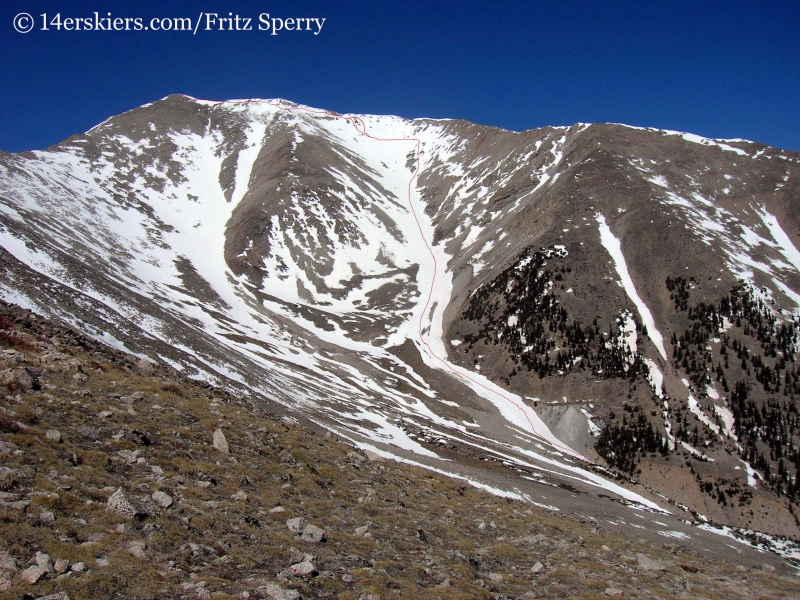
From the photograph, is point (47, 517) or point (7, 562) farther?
point (47, 517)

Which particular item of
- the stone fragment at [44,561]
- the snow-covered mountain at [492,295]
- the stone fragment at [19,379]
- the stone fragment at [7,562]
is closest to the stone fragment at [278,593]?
the stone fragment at [44,561]

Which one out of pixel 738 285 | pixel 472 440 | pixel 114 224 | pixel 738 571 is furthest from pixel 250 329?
pixel 738 285

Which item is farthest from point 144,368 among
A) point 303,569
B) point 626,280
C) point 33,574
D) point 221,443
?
point 626,280

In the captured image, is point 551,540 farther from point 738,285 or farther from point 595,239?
point 595,239

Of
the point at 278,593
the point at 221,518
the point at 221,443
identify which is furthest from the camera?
the point at 221,443

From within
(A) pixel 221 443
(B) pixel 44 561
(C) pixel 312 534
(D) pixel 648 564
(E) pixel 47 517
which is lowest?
(C) pixel 312 534

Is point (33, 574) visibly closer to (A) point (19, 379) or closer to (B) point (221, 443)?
(B) point (221, 443)
